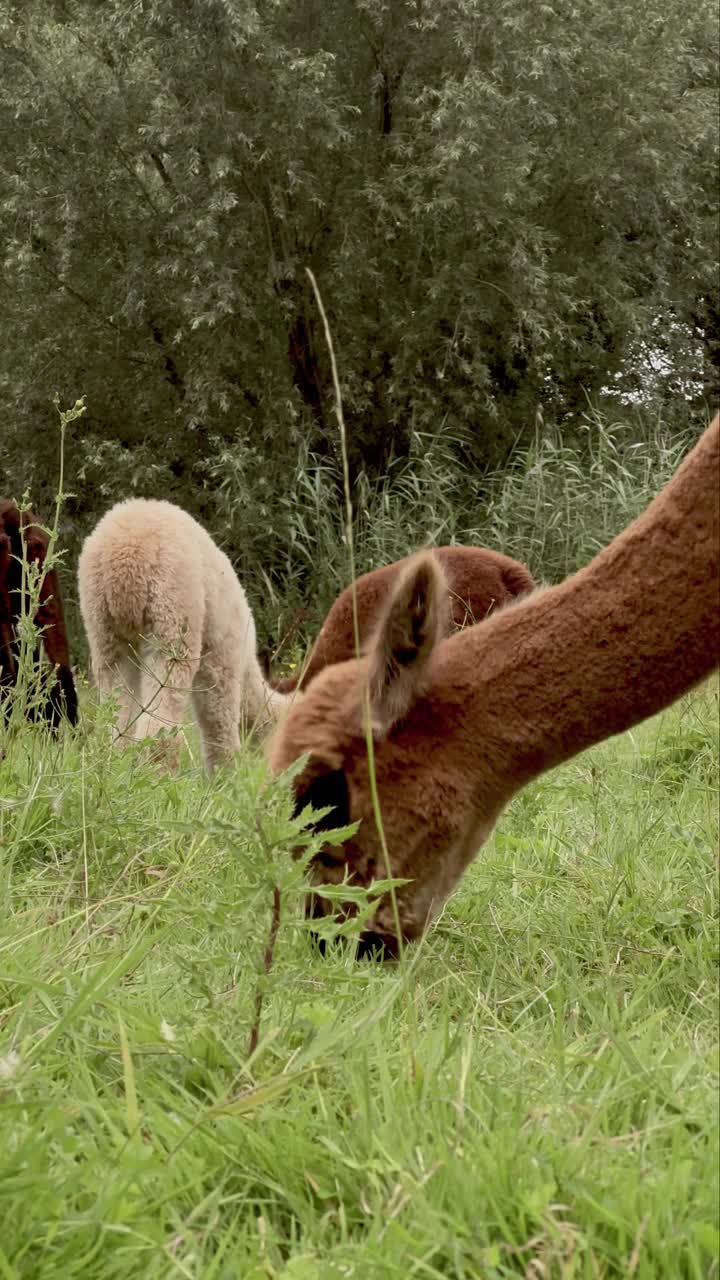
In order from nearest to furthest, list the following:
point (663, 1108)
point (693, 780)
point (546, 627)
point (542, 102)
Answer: point (663, 1108), point (546, 627), point (693, 780), point (542, 102)

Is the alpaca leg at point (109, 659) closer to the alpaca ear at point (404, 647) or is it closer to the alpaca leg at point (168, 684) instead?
the alpaca leg at point (168, 684)

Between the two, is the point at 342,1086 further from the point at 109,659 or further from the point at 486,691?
the point at 109,659

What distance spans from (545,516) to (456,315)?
18.7 ft

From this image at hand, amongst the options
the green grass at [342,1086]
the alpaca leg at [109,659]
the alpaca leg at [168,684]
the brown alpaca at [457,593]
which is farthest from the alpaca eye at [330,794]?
the alpaca leg at [109,659]

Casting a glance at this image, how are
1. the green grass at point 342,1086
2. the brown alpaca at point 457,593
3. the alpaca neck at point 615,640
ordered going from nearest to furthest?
1. the green grass at point 342,1086
2. the alpaca neck at point 615,640
3. the brown alpaca at point 457,593

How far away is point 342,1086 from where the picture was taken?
178cm

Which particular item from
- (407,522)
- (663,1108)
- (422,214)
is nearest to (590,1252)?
(663,1108)

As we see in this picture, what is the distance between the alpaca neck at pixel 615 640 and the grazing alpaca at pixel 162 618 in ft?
8.47

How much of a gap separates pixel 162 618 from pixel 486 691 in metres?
2.97

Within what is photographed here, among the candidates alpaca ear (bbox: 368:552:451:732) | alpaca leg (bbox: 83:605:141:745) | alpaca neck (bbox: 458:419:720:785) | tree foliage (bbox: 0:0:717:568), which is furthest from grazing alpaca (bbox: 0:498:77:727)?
tree foliage (bbox: 0:0:717:568)

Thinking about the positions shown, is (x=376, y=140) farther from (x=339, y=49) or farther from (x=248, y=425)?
(x=248, y=425)

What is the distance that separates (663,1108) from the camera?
5.28 feet

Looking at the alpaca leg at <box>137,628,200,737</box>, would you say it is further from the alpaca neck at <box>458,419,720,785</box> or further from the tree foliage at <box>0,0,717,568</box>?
the tree foliage at <box>0,0,717,568</box>

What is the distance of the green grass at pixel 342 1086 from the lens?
4.57 ft
